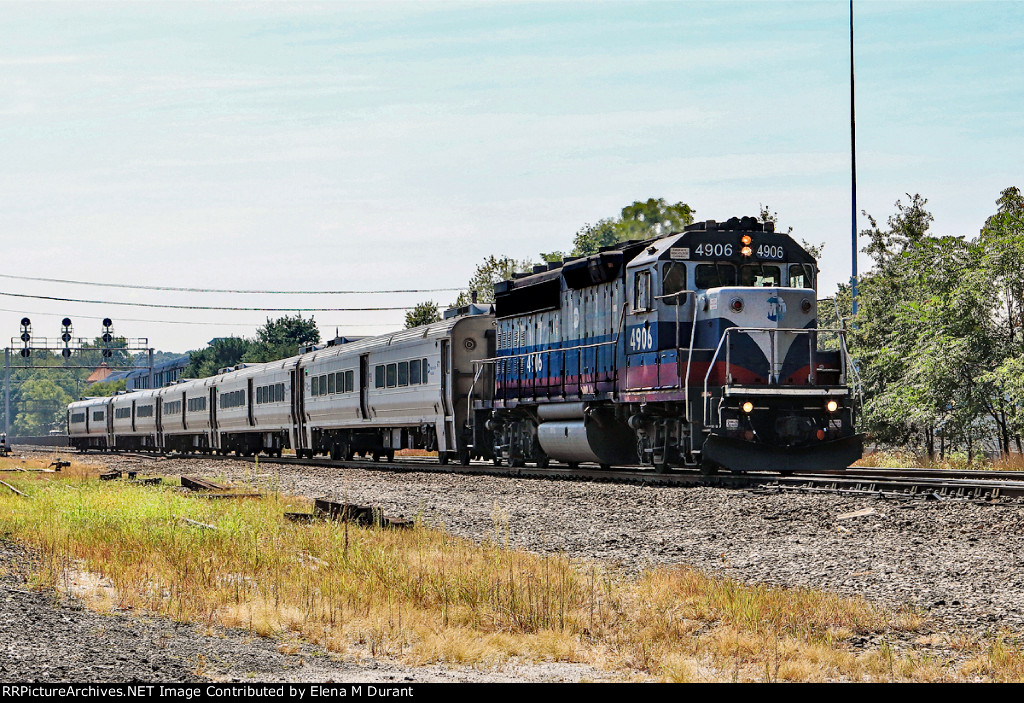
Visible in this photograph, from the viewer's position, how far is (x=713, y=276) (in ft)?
61.9

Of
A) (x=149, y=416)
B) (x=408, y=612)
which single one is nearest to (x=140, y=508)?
(x=408, y=612)

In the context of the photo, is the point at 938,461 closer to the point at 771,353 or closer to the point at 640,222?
the point at 771,353

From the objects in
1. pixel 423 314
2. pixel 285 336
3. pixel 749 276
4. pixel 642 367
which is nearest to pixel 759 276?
pixel 749 276

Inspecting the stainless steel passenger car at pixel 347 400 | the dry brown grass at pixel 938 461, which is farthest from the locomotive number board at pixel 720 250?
the stainless steel passenger car at pixel 347 400

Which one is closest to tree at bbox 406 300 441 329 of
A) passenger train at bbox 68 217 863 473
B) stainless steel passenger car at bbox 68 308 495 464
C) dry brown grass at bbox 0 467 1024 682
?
stainless steel passenger car at bbox 68 308 495 464

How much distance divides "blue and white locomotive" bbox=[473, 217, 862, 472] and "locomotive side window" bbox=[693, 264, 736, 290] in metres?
0.02

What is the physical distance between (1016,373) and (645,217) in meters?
57.2

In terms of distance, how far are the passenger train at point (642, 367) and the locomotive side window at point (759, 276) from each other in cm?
2

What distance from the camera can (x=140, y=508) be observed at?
1575 centimetres

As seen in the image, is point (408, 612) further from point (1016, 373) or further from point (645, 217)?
point (645, 217)

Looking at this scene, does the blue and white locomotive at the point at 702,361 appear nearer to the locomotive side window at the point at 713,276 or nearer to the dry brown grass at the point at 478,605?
the locomotive side window at the point at 713,276

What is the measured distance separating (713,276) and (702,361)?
1.60 metres

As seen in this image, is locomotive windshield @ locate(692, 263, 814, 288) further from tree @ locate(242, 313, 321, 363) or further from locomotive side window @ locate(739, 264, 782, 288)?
tree @ locate(242, 313, 321, 363)

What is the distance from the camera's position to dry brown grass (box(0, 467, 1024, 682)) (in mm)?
7703
